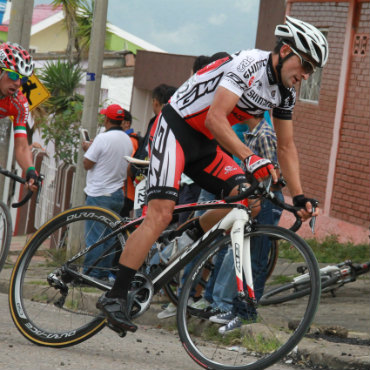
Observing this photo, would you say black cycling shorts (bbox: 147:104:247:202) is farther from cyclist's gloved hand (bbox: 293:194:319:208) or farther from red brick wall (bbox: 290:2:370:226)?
red brick wall (bbox: 290:2:370:226)

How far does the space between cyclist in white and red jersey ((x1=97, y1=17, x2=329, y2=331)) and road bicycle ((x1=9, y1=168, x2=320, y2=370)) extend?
15 centimetres

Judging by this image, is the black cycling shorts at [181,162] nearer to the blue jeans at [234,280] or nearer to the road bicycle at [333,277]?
the blue jeans at [234,280]

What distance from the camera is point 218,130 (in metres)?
4.89

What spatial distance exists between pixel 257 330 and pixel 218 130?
4.55ft

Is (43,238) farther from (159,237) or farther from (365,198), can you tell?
(365,198)

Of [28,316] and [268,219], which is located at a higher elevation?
[268,219]

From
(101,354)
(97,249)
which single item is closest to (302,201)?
(97,249)

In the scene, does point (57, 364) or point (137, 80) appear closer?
point (57, 364)

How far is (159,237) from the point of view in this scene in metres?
5.54

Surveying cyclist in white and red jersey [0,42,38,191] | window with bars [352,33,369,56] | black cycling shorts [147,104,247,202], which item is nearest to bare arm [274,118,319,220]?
black cycling shorts [147,104,247,202]

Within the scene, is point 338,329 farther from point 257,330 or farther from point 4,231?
point 4,231

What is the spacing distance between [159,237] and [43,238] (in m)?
0.80

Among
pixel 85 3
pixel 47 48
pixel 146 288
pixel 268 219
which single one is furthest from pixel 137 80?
Answer: pixel 47 48

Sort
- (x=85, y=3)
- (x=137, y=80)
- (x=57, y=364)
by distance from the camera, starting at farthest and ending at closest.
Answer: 1. (x=85, y=3)
2. (x=137, y=80)
3. (x=57, y=364)
